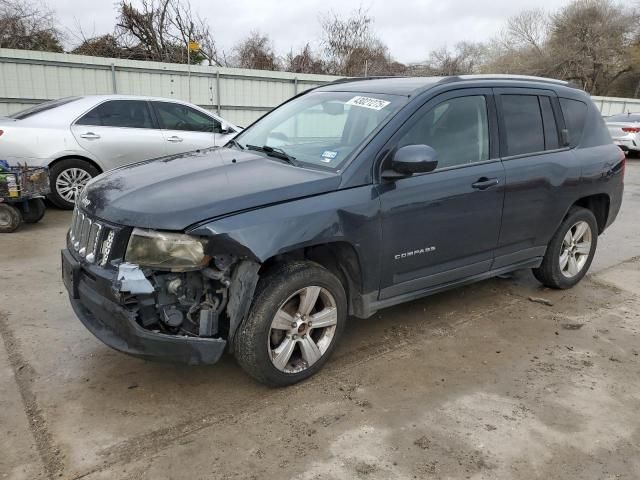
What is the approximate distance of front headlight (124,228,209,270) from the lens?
8.84 feet

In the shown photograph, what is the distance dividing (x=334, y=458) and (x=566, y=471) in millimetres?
→ 1113

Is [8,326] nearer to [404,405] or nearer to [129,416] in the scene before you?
[129,416]

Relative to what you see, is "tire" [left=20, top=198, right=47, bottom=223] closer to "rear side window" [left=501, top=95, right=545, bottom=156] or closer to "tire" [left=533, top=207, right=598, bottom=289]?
"rear side window" [left=501, top=95, right=545, bottom=156]

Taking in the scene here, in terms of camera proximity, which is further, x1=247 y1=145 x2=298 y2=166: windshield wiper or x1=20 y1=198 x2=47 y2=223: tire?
x1=20 y1=198 x2=47 y2=223: tire

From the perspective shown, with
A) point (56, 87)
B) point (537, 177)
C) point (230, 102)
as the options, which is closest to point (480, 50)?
point (230, 102)

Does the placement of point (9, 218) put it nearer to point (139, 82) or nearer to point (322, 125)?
point (322, 125)

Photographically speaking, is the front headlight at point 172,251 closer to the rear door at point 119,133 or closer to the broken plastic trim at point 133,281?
the broken plastic trim at point 133,281

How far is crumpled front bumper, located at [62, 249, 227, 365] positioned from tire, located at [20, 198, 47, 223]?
431 centimetres

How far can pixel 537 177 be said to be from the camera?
4.14 metres

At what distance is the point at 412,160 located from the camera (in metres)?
3.15

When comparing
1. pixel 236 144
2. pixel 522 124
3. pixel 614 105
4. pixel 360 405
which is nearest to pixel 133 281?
pixel 360 405

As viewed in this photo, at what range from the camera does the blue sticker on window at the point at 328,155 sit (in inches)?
132

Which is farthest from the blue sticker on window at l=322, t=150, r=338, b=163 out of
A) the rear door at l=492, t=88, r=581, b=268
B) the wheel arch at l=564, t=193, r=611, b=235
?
the wheel arch at l=564, t=193, r=611, b=235

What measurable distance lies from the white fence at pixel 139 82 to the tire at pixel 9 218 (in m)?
5.63
